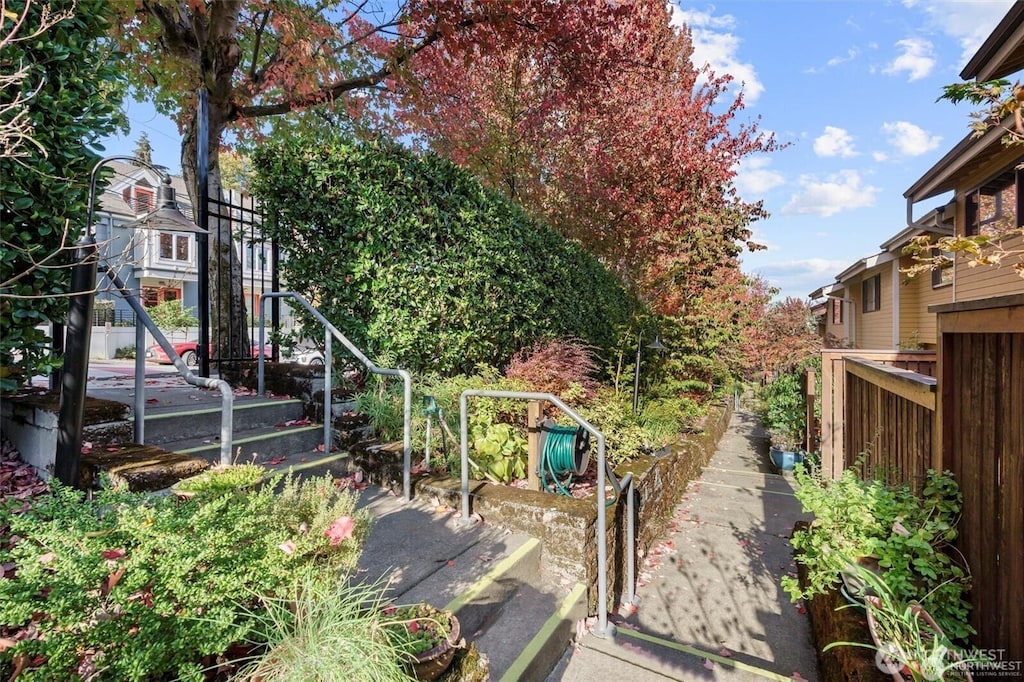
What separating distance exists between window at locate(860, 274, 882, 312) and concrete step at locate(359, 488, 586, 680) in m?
15.9

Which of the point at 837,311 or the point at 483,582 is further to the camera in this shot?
the point at 837,311

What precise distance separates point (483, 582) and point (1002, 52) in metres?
8.85

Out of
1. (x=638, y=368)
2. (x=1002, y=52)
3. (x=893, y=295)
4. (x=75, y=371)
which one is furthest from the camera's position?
(x=893, y=295)

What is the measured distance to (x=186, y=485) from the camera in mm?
1988

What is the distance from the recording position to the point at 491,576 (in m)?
2.69

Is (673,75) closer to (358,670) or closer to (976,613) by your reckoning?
(976,613)

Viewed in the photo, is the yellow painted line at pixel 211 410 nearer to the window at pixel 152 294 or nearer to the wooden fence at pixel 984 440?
the window at pixel 152 294

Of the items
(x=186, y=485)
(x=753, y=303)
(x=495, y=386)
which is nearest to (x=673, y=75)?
(x=753, y=303)

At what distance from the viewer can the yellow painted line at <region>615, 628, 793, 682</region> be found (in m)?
2.68

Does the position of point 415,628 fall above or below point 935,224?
below

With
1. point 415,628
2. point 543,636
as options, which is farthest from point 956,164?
point 415,628

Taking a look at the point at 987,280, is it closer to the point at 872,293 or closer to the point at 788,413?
the point at 788,413

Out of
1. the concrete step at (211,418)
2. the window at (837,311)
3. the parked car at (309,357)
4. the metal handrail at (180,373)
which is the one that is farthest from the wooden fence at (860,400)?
the window at (837,311)

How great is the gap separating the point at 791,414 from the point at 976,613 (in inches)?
252
